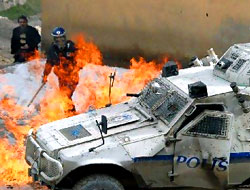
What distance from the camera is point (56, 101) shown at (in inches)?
520

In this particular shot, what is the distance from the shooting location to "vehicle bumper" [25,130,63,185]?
897cm

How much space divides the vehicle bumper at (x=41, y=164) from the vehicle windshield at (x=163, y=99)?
154 centimetres

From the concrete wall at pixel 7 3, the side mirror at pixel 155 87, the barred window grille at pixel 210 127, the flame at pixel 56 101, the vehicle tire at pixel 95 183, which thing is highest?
the side mirror at pixel 155 87

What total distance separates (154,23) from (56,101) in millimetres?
4208

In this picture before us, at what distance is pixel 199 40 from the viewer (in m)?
16.0

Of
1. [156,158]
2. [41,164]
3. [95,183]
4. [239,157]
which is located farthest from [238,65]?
[41,164]

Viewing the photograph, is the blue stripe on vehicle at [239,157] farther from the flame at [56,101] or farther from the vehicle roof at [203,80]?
the flame at [56,101]

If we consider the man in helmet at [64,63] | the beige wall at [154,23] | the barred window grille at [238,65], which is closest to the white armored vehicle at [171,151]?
the barred window grille at [238,65]

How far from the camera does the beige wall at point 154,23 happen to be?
1558 centimetres

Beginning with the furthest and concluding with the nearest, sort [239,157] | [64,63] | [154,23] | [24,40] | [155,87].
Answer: [24,40]
[154,23]
[64,63]
[155,87]
[239,157]

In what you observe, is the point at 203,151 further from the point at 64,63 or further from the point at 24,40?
the point at 24,40

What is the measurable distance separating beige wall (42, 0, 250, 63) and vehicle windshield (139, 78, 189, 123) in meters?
5.62

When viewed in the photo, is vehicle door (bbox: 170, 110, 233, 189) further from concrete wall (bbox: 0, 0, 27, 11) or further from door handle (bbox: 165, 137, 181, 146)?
concrete wall (bbox: 0, 0, 27, 11)

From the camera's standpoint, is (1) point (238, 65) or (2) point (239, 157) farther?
(1) point (238, 65)
